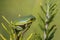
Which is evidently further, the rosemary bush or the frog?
the rosemary bush

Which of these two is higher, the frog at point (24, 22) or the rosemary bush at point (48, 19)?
the rosemary bush at point (48, 19)

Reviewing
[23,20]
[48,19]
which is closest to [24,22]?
[23,20]

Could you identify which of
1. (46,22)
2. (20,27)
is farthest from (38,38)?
(20,27)

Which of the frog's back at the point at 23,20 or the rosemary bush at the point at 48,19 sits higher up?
the rosemary bush at the point at 48,19

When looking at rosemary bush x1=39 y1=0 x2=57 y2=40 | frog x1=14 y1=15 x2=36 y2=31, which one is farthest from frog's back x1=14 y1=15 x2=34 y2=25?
rosemary bush x1=39 y1=0 x2=57 y2=40

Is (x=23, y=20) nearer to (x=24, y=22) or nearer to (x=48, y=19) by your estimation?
(x=24, y=22)

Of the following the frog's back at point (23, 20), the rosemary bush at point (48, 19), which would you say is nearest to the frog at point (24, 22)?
the frog's back at point (23, 20)

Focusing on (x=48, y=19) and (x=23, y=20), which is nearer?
(x=23, y=20)

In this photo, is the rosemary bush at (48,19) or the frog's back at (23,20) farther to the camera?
the rosemary bush at (48,19)

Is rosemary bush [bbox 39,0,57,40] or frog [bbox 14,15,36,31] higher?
rosemary bush [bbox 39,0,57,40]

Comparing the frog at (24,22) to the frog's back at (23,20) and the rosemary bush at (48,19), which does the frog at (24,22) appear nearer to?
the frog's back at (23,20)

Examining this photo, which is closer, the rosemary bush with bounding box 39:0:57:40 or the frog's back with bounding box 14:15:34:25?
the frog's back with bounding box 14:15:34:25

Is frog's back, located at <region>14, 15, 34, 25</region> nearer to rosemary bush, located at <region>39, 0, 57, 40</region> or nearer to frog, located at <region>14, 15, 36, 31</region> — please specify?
frog, located at <region>14, 15, 36, 31</region>
